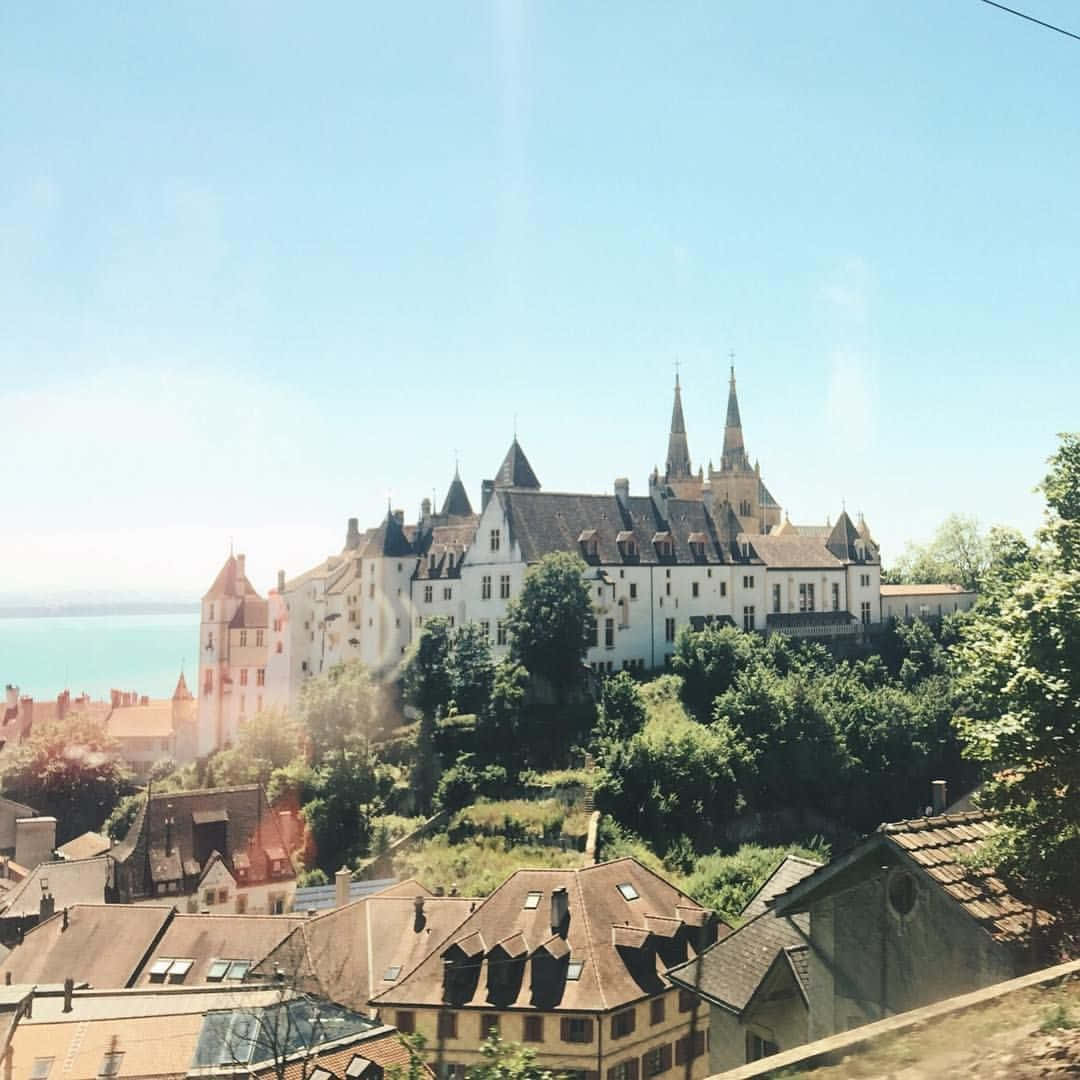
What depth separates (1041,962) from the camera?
31.9 feet

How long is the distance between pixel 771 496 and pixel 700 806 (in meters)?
58.6

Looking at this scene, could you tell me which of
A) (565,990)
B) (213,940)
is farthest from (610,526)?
(565,990)

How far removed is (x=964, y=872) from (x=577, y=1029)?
595 inches

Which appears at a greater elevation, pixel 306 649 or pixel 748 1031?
pixel 306 649

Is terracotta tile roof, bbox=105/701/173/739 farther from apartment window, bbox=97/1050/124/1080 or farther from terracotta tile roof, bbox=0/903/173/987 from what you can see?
apartment window, bbox=97/1050/124/1080

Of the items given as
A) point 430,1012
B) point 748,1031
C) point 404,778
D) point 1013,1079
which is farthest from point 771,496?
point 1013,1079

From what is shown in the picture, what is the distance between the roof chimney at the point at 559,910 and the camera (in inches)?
1013

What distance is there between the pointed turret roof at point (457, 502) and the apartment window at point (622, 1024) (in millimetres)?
43521

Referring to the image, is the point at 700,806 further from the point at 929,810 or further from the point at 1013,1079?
the point at 1013,1079

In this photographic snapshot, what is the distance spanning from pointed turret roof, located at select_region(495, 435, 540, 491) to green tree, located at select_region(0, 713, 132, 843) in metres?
30.3

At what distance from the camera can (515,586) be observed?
2100 inches

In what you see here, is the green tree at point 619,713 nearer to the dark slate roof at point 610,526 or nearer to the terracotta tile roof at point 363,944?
the dark slate roof at point 610,526

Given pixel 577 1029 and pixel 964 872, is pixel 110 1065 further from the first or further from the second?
pixel 964 872

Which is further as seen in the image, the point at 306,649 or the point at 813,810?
the point at 306,649
